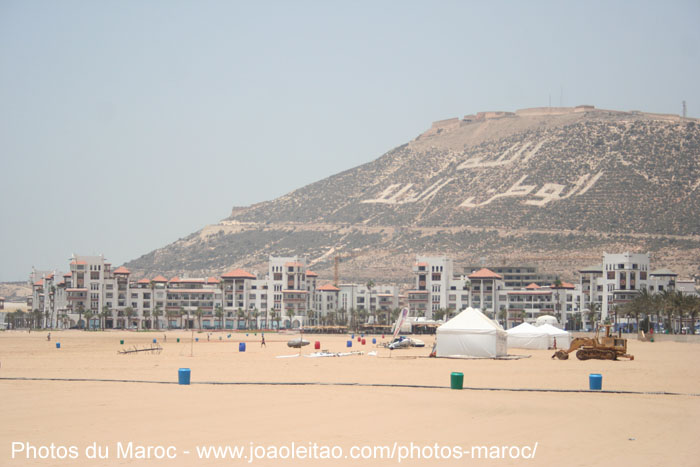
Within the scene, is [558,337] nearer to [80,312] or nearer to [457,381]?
[457,381]

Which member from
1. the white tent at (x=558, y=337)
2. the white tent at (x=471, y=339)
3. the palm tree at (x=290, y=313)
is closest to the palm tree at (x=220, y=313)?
the palm tree at (x=290, y=313)

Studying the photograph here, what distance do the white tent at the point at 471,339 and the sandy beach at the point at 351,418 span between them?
12310mm

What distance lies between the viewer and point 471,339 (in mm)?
49125

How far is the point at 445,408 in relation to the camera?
76.6 ft

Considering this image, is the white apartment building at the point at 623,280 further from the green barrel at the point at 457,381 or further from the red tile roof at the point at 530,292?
the green barrel at the point at 457,381

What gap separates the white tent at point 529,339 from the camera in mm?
61938

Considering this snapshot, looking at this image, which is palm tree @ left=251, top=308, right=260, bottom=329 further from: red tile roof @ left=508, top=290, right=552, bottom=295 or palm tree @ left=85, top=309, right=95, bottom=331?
red tile roof @ left=508, top=290, right=552, bottom=295

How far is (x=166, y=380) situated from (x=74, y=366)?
10.2 meters

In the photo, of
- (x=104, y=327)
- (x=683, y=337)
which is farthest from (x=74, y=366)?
(x=104, y=327)

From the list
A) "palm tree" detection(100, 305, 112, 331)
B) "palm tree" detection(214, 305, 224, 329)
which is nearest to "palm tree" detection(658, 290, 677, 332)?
"palm tree" detection(214, 305, 224, 329)

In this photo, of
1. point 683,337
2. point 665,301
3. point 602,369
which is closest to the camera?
point 602,369

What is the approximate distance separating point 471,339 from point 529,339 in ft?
46.5

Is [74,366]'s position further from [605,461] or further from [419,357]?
[605,461]

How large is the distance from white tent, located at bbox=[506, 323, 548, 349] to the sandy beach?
84.9 ft
